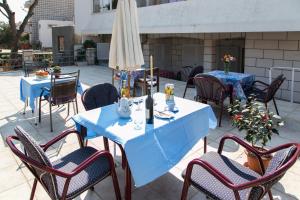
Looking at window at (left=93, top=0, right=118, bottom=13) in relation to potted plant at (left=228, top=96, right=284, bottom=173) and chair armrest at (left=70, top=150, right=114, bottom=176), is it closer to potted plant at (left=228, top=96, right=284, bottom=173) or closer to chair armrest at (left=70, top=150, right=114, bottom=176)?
potted plant at (left=228, top=96, right=284, bottom=173)

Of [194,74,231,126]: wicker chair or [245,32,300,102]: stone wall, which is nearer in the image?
[194,74,231,126]: wicker chair

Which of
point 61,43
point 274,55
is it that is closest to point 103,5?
point 61,43

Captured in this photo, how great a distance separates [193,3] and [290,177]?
6.69 meters

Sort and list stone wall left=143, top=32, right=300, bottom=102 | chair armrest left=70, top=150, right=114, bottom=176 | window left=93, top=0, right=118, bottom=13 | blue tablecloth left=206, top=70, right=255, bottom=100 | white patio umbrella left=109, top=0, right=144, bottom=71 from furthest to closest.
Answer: window left=93, top=0, right=118, bottom=13 < stone wall left=143, top=32, right=300, bottom=102 < blue tablecloth left=206, top=70, right=255, bottom=100 < white patio umbrella left=109, top=0, right=144, bottom=71 < chair armrest left=70, top=150, right=114, bottom=176

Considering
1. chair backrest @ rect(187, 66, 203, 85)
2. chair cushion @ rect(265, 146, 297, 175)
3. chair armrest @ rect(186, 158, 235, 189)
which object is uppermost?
chair backrest @ rect(187, 66, 203, 85)

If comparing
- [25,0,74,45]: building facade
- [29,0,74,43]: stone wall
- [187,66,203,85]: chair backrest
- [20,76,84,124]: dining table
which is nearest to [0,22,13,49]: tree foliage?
[25,0,74,45]: building facade

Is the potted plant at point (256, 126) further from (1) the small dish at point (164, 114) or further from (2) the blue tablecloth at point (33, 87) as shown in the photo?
(2) the blue tablecloth at point (33, 87)

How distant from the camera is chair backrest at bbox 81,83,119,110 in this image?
3.46 meters

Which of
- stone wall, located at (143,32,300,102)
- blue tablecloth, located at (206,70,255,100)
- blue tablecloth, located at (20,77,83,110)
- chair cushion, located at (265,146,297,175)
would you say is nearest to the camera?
chair cushion, located at (265,146,297,175)

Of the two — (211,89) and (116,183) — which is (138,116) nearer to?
(116,183)

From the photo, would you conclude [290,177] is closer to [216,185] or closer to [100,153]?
[216,185]

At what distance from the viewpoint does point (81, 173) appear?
7.80 feet

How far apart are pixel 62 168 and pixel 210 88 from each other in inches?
129

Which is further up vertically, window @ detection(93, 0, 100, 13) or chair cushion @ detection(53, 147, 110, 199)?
window @ detection(93, 0, 100, 13)
